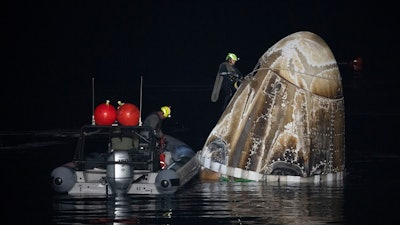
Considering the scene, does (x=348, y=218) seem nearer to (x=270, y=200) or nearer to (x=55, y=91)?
(x=270, y=200)

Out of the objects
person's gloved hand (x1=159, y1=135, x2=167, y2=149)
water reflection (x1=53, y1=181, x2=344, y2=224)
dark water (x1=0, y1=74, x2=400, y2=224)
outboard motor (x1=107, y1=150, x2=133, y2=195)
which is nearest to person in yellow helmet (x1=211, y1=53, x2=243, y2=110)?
person's gloved hand (x1=159, y1=135, x2=167, y2=149)

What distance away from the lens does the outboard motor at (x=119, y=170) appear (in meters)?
27.0

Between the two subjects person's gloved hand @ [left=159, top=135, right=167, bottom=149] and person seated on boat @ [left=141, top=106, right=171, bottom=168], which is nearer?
person seated on boat @ [left=141, top=106, right=171, bottom=168]

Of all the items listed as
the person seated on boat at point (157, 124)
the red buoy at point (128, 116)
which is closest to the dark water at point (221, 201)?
the person seated on boat at point (157, 124)

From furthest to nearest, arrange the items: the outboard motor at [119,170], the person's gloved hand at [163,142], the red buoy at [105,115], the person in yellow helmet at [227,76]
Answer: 1. the person in yellow helmet at [227,76]
2. the person's gloved hand at [163,142]
3. the red buoy at [105,115]
4. the outboard motor at [119,170]

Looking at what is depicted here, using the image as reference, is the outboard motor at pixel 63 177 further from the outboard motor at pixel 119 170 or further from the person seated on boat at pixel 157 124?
the person seated on boat at pixel 157 124

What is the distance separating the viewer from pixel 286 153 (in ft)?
97.1

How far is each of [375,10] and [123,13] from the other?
22.7m

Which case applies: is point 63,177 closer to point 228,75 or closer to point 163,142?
point 163,142

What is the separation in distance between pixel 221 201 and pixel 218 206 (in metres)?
0.72

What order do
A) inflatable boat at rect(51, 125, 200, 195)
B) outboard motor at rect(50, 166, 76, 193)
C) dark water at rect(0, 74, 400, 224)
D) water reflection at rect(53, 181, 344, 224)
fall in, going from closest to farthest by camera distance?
water reflection at rect(53, 181, 344, 224), dark water at rect(0, 74, 400, 224), inflatable boat at rect(51, 125, 200, 195), outboard motor at rect(50, 166, 76, 193)

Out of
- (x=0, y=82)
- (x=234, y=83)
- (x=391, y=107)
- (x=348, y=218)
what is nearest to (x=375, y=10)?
(x=0, y=82)

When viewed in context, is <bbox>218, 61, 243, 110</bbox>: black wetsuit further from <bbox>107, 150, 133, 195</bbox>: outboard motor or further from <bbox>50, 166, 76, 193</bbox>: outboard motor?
<bbox>50, 166, 76, 193</bbox>: outboard motor

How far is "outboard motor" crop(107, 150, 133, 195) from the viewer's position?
27.0 metres
